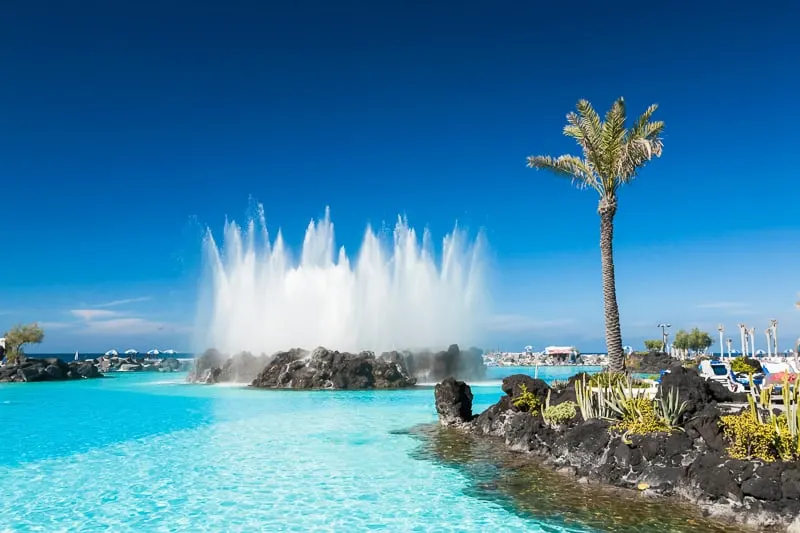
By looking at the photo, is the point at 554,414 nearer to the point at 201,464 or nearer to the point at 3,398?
the point at 201,464

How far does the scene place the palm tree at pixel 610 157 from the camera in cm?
2609

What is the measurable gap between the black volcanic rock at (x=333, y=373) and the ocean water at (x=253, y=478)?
20.0 metres

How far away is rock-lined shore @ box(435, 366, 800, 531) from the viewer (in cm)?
1211

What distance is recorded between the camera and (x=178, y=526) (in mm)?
12977

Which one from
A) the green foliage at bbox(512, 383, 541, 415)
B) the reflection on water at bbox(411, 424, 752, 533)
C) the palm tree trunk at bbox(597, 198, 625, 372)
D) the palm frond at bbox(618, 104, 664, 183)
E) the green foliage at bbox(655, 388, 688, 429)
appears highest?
the palm frond at bbox(618, 104, 664, 183)

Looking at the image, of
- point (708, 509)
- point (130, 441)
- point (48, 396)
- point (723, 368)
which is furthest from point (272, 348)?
point (708, 509)

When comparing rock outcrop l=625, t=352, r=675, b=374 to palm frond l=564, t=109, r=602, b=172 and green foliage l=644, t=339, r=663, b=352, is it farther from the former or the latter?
palm frond l=564, t=109, r=602, b=172

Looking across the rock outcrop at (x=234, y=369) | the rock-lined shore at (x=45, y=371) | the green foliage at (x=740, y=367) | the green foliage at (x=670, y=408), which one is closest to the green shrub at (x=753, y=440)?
the green foliage at (x=670, y=408)

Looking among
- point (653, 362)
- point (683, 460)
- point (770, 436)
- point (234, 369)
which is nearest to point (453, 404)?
point (683, 460)

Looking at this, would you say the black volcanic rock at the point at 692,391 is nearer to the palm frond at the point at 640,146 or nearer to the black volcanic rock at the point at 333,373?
the palm frond at the point at 640,146

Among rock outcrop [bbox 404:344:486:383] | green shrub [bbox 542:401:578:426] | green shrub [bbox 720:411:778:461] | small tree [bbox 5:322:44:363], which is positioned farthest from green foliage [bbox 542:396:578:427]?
small tree [bbox 5:322:44:363]

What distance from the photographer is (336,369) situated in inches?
2146

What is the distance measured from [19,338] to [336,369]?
73.9 m

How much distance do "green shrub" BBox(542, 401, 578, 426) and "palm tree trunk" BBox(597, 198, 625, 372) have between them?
4985 mm
